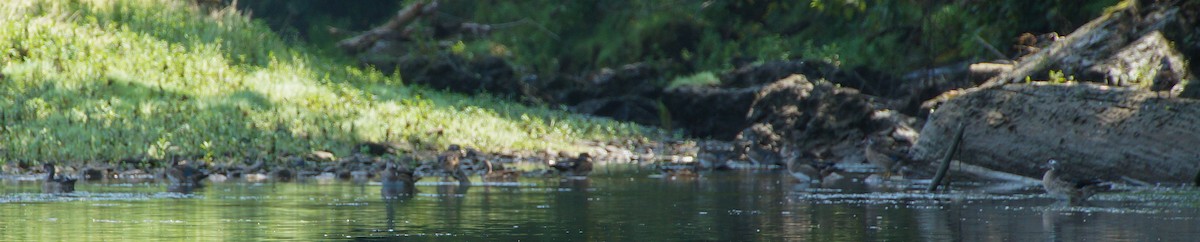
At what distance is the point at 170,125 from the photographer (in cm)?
2781

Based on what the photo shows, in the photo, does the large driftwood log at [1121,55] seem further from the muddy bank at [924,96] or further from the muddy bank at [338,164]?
the muddy bank at [338,164]

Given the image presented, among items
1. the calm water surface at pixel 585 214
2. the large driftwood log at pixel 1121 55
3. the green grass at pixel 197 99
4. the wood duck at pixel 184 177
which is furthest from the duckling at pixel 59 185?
the large driftwood log at pixel 1121 55

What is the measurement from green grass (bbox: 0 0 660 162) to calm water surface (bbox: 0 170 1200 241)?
5792mm

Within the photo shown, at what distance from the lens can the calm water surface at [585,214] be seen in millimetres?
13078

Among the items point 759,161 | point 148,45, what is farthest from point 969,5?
point 148,45

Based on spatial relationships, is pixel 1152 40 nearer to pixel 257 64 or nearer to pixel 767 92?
pixel 767 92

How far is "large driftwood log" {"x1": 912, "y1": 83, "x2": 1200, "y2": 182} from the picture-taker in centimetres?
1950

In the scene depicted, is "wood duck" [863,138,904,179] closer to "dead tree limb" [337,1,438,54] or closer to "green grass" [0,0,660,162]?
"green grass" [0,0,660,162]

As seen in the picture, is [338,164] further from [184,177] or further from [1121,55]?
[1121,55]

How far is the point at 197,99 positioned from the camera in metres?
30.2

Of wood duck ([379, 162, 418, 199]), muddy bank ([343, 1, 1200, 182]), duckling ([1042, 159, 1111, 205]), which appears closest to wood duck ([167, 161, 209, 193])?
wood duck ([379, 162, 418, 199])

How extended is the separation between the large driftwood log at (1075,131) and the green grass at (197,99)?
10.3 metres

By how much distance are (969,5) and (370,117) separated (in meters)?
11.1

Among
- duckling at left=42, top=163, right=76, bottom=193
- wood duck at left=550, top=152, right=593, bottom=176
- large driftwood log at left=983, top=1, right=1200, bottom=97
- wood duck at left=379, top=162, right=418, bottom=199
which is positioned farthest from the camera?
wood duck at left=550, top=152, right=593, bottom=176
